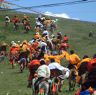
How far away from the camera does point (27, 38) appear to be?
1854 inches

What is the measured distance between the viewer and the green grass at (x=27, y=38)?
74.1 feet

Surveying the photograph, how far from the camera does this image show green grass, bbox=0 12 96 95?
889 inches

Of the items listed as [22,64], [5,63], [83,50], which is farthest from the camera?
[83,50]

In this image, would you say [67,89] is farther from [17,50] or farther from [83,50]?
[83,50]

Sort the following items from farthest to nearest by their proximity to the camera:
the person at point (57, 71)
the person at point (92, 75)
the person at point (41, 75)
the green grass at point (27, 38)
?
the green grass at point (27, 38)
the person at point (57, 71)
the person at point (41, 75)
the person at point (92, 75)

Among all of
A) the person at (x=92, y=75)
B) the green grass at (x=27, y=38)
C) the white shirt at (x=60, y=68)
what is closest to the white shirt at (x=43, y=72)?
the white shirt at (x=60, y=68)

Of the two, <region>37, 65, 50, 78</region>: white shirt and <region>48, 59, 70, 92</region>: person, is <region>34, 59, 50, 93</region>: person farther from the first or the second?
<region>48, 59, 70, 92</region>: person

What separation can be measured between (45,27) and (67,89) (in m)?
27.7

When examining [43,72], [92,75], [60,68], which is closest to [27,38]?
[60,68]

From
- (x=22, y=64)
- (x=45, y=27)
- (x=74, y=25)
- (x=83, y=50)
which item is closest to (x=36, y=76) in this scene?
(x=22, y=64)

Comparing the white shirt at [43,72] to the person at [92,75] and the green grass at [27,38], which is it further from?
the person at [92,75]

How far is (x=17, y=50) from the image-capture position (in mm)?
32344

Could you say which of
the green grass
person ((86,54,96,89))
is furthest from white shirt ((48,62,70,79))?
person ((86,54,96,89))

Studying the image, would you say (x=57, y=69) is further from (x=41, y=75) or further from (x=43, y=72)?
(x=41, y=75)
